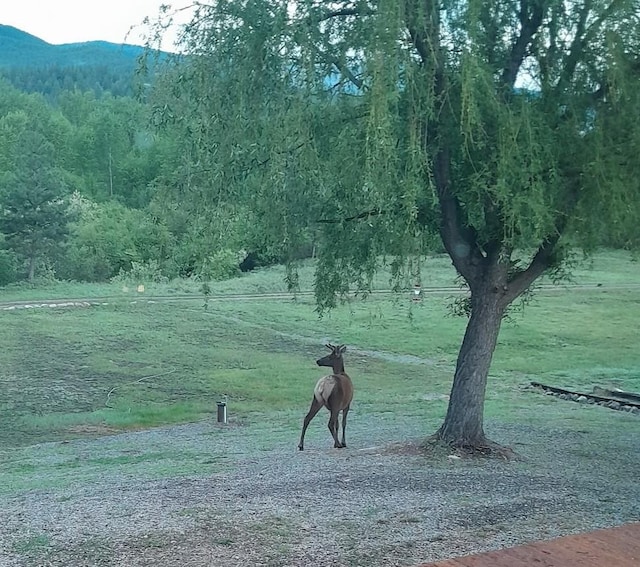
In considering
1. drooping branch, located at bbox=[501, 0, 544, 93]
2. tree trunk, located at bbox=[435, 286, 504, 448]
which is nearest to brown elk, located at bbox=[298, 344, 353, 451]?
tree trunk, located at bbox=[435, 286, 504, 448]

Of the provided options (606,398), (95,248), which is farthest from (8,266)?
(606,398)

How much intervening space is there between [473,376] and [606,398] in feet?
29.2

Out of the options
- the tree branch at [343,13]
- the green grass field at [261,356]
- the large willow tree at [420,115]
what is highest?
the tree branch at [343,13]

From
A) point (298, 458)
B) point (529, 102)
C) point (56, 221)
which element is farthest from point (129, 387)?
point (56, 221)

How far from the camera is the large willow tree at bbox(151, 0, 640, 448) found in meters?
7.99

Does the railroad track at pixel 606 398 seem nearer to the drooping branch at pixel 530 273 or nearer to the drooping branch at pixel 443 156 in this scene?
the drooping branch at pixel 530 273

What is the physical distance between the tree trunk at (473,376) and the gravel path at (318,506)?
51 centimetres

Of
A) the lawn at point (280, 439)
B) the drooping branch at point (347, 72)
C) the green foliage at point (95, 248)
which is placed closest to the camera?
the lawn at point (280, 439)

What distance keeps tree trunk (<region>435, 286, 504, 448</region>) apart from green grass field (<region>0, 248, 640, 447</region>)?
126 centimetres

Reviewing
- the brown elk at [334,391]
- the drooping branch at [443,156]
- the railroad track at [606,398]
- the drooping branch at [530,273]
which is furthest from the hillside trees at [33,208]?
the drooping branch at [530,273]

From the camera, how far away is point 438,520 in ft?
21.0

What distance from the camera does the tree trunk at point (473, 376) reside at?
1012 centimetres

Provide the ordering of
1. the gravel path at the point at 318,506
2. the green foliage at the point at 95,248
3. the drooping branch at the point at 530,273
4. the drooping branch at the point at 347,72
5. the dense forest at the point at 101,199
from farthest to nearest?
the green foliage at the point at 95,248 < the drooping branch at the point at 530,273 < the dense forest at the point at 101,199 < the drooping branch at the point at 347,72 < the gravel path at the point at 318,506

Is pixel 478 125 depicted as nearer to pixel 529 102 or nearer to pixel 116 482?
pixel 529 102
